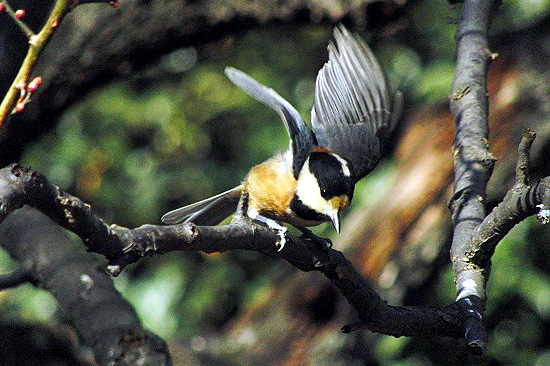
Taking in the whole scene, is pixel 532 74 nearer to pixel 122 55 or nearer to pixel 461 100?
pixel 461 100

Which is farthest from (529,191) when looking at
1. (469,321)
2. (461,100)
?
(461,100)

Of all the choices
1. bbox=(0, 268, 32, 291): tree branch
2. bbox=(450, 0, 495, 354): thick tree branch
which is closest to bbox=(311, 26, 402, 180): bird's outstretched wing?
bbox=(450, 0, 495, 354): thick tree branch

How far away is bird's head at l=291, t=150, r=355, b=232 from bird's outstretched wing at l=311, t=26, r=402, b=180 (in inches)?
5.6

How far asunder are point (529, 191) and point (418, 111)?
2043 mm

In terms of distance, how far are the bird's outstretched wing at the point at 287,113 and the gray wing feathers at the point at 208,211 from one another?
284 mm

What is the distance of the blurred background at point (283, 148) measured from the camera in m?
3.19

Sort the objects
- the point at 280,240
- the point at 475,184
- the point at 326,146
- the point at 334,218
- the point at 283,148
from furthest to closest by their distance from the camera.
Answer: the point at 283,148, the point at 326,146, the point at 334,218, the point at 475,184, the point at 280,240

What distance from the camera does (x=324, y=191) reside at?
2.29 meters

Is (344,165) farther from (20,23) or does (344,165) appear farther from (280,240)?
(20,23)

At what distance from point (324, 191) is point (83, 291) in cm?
74

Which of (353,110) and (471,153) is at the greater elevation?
(471,153)

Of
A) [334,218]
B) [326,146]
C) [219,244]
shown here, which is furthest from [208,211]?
[219,244]

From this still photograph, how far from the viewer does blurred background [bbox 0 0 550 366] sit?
319 cm

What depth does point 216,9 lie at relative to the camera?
312 cm
